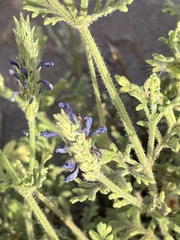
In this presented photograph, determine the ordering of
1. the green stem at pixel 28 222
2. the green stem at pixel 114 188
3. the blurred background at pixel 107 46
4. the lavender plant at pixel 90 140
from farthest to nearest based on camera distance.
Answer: the blurred background at pixel 107 46
the green stem at pixel 28 222
the green stem at pixel 114 188
the lavender plant at pixel 90 140

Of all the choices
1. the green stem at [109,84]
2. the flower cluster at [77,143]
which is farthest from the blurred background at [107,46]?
the flower cluster at [77,143]

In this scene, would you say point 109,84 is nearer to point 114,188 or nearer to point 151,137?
point 151,137

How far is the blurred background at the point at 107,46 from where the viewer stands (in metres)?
3.07

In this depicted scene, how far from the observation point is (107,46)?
10.6 feet

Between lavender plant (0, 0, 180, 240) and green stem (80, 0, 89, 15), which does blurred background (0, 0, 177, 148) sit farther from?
green stem (80, 0, 89, 15)

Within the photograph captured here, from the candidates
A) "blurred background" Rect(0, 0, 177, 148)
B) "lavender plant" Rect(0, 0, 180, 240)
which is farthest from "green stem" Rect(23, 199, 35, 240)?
"blurred background" Rect(0, 0, 177, 148)

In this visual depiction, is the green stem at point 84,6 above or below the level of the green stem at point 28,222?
above

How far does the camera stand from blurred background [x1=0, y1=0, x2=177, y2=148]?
10.1 ft

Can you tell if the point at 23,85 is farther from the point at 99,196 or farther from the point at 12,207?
the point at 99,196

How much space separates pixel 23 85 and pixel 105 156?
269 mm

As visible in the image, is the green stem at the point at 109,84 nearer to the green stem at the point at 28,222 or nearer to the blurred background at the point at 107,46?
the green stem at the point at 28,222

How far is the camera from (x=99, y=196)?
2428 mm

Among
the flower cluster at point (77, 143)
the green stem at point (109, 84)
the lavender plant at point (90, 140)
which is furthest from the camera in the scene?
the green stem at point (109, 84)

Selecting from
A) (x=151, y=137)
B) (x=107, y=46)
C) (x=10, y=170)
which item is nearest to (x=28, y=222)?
(x=10, y=170)
